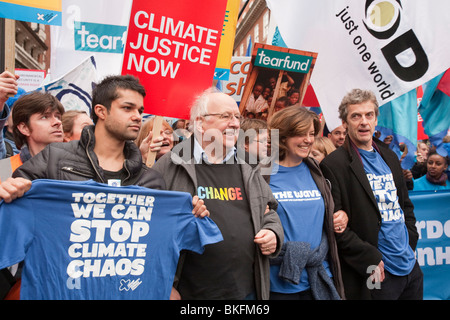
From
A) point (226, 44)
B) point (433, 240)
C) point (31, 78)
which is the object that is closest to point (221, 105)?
point (226, 44)

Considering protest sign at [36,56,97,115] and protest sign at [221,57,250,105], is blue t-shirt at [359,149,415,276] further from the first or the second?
protest sign at [36,56,97,115]

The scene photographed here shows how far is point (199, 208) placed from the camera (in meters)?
2.29

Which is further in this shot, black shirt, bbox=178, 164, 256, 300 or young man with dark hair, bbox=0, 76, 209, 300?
black shirt, bbox=178, 164, 256, 300

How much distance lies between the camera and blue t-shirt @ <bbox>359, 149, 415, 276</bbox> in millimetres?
2971

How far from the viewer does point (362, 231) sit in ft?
9.66

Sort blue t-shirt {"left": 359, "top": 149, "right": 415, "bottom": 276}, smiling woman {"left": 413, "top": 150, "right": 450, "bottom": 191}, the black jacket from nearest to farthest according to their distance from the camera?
the black jacket < blue t-shirt {"left": 359, "top": 149, "right": 415, "bottom": 276} < smiling woman {"left": 413, "top": 150, "right": 450, "bottom": 191}

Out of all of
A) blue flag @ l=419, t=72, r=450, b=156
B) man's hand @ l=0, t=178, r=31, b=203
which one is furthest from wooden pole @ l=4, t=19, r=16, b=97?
blue flag @ l=419, t=72, r=450, b=156

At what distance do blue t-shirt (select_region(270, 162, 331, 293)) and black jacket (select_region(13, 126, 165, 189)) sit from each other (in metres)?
0.86

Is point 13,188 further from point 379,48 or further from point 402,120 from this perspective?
point 402,120

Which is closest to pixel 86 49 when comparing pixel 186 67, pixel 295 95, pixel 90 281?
pixel 295 95

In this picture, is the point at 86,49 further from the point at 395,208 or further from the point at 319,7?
the point at 395,208
